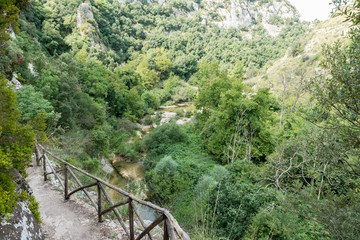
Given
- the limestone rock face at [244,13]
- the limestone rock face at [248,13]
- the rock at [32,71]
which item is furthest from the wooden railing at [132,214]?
the limestone rock face at [248,13]

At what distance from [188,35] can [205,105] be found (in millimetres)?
58746

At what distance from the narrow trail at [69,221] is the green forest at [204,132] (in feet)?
2.55

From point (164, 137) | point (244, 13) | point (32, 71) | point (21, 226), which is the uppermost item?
point (244, 13)

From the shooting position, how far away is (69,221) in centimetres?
417

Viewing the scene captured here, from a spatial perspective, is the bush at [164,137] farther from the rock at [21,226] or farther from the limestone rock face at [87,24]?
the limestone rock face at [87,24]

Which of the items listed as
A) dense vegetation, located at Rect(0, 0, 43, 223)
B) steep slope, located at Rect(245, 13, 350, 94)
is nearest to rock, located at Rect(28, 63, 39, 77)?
dense vegetation, located at Rect(0, 0, 43, 223)

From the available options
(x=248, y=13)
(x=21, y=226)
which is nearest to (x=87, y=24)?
(x=21, y=226)

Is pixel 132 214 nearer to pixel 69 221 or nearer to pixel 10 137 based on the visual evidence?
pixel 69 221

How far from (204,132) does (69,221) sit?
13.7 metres

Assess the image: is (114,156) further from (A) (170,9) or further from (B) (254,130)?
(A) (170,9)

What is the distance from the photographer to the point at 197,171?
12.6m

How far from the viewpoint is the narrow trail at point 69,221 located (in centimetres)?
376

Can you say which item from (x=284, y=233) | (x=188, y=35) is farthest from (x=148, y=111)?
(x=188, y=35)

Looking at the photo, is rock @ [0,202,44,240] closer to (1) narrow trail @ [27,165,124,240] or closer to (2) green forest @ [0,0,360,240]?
(2) green forest @ [0,0,360,240]
